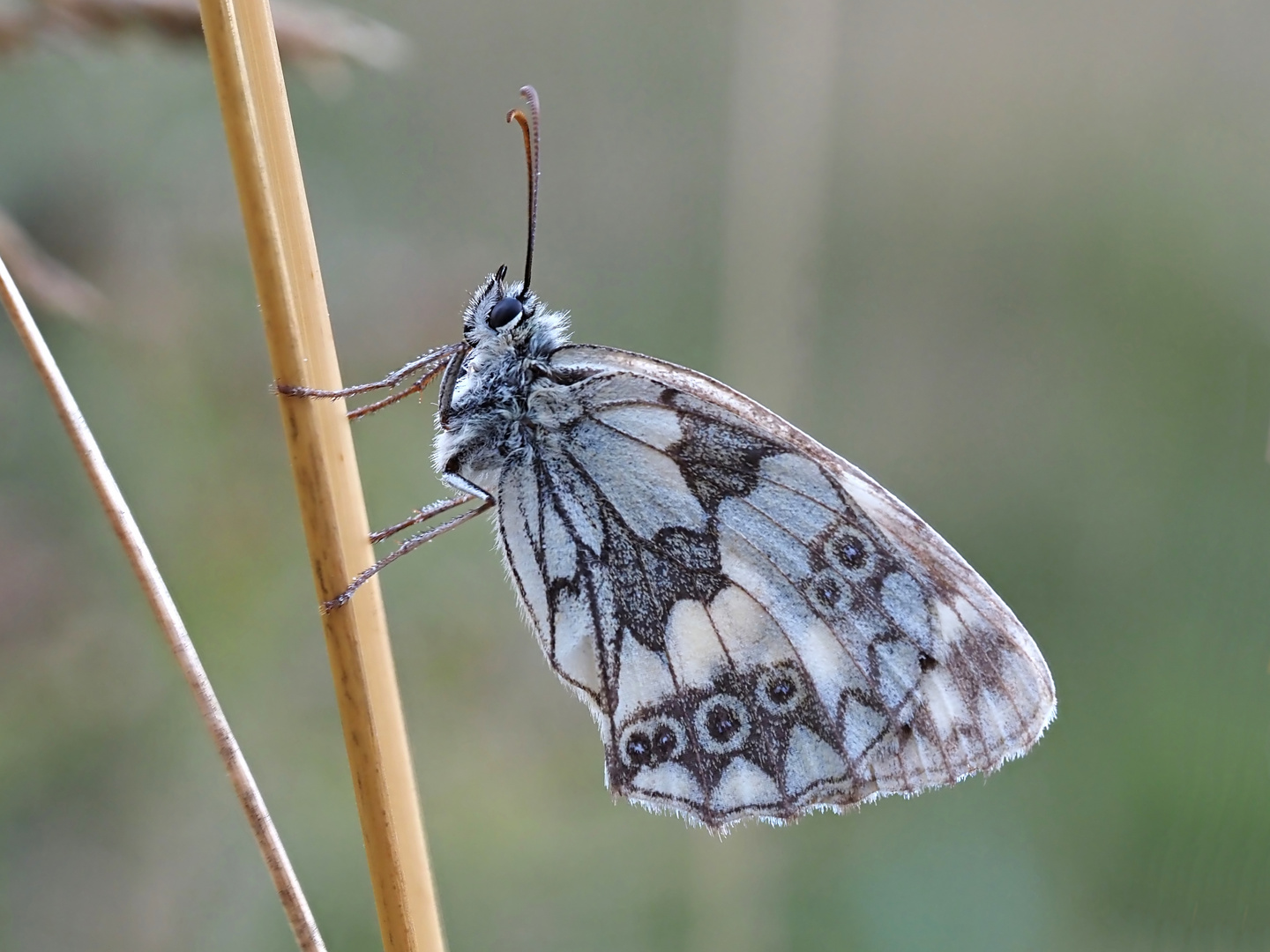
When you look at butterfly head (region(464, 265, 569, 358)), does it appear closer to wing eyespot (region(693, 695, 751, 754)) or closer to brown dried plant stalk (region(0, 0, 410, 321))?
brown dried plant stalk (region(0, 0, 410, 321))

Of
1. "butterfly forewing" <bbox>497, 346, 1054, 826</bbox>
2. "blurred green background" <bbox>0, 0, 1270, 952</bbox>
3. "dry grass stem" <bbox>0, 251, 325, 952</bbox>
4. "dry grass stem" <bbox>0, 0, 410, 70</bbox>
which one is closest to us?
"dry grass stem" <bbox>0, 251, 325, 952</bbox>

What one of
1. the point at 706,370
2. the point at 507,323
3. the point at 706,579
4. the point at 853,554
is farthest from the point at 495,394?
the point at 706,370

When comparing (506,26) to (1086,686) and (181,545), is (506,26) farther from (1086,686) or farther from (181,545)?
(1086,686)

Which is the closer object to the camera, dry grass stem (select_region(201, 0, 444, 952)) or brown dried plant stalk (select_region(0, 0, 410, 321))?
dry grass stem (select_region(201, 0, 444, 952))

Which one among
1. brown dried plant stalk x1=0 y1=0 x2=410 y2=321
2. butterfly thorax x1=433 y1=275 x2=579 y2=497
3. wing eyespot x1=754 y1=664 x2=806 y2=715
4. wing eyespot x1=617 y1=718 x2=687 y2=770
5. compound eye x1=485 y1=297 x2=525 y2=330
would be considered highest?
brown dried plant stalk x1=0 y1=0 x2=410 y2=321

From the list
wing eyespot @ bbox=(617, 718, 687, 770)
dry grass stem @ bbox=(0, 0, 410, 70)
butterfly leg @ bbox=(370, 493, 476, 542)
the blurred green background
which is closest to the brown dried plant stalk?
dry grass stem @ bbox=(0, 0, 410, 70)

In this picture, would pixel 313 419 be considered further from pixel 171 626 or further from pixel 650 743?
pixel 650 743

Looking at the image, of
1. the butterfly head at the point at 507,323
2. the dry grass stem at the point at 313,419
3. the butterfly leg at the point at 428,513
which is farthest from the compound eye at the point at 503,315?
the dry grass stem at the point at 313,419

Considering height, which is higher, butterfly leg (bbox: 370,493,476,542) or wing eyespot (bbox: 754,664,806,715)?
butterfly leg (bbox: 370,493,476,542)

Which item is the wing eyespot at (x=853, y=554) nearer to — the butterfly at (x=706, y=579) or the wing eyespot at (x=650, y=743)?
the butterfly at (x=706, y=579)
